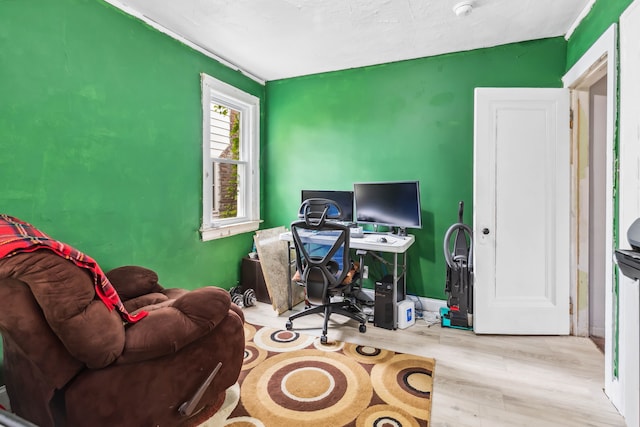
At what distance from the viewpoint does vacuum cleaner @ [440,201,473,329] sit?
9.36ft

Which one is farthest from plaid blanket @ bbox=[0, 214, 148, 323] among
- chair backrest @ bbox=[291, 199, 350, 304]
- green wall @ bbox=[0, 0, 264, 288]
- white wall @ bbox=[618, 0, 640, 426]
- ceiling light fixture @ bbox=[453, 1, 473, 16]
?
ceiling light fixture @ bbox=[453, 1, 473, 16]

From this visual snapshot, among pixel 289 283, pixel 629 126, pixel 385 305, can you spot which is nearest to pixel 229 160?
pixel 289 283

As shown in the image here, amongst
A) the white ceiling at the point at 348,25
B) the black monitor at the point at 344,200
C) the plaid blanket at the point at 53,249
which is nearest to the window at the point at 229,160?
the white ceiling at the point at 348,25

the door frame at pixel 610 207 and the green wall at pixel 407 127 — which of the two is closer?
the door frame at pixel 610 207

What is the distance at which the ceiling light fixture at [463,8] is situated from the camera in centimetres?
227

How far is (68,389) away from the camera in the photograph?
1.30 meters

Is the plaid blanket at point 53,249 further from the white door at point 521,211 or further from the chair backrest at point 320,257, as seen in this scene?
the white door at point 521,211

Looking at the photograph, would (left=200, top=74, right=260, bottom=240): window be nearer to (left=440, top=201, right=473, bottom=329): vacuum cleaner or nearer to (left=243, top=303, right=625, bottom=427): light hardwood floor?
(left=243, top=303, right=625, bottom=427): light hardwood floor

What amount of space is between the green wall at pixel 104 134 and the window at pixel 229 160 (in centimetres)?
11

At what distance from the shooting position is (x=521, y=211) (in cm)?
270

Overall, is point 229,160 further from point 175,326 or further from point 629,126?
point 629,126

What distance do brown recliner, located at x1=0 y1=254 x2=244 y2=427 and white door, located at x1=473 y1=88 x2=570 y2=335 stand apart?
7.01ft

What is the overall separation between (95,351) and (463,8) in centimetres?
287

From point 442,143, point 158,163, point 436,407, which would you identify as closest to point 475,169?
point 442,143
